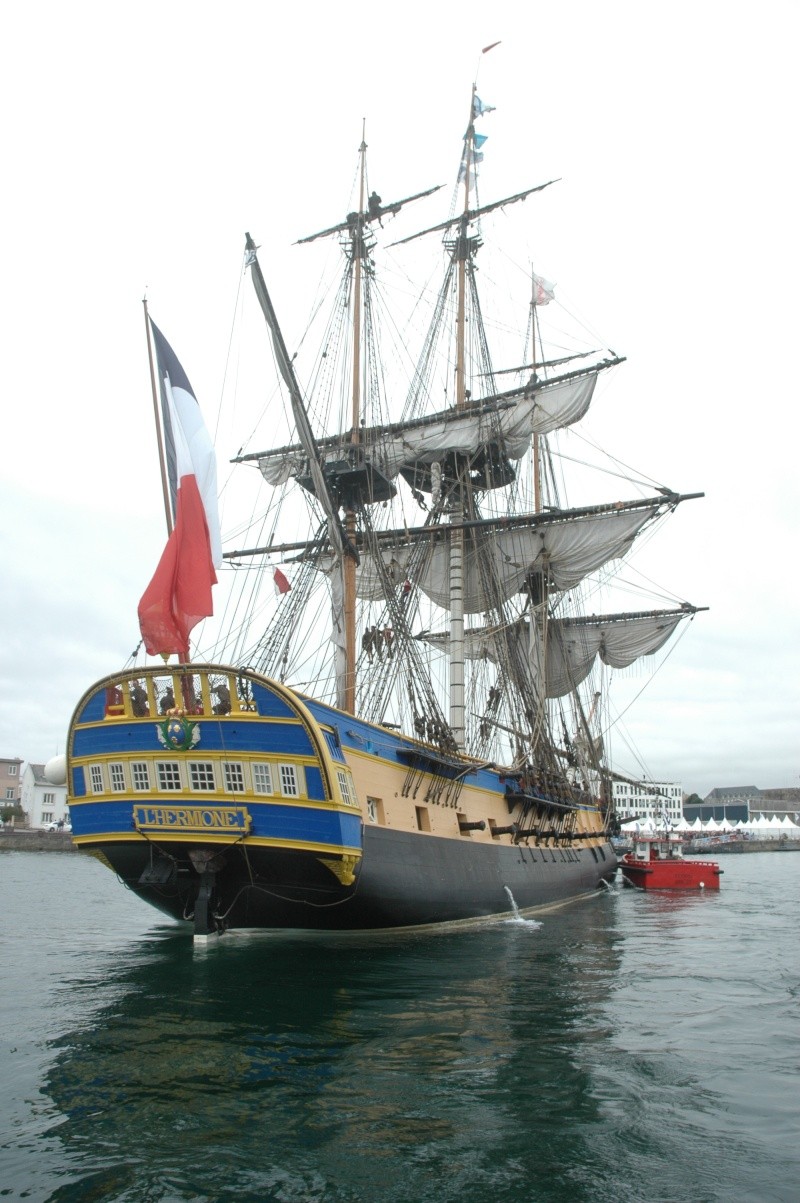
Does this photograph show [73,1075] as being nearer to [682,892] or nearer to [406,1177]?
[406,1177]

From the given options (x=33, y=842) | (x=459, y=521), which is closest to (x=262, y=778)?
(x=459, y=521)

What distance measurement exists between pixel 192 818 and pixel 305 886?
95.5 inches

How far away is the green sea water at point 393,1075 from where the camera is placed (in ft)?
23.2

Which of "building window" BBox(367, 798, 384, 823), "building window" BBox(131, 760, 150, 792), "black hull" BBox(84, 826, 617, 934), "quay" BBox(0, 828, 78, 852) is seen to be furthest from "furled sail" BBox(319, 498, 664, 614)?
"quay" BBox(0, 828, 78, 852)

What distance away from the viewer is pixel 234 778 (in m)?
16.7

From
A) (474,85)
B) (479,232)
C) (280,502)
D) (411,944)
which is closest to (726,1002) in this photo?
(411,944)

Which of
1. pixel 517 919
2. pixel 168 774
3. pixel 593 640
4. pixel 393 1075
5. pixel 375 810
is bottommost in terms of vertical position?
pixel 517 919

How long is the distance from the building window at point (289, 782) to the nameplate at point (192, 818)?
2.72 feet

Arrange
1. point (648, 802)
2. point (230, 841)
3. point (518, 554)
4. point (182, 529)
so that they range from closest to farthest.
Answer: point (182, 529) < point (230, 841) < point (518, 554) < point (648, 802)

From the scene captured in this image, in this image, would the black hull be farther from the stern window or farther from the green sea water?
the stern window

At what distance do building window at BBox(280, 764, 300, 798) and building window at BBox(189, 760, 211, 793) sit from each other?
4.42 ft

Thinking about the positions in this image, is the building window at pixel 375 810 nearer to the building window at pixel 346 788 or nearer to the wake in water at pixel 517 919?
the building window at pixel 346 788

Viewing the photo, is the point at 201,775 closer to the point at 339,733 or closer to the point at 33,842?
the point at 339,733

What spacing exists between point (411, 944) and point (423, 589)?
23.2 metres
